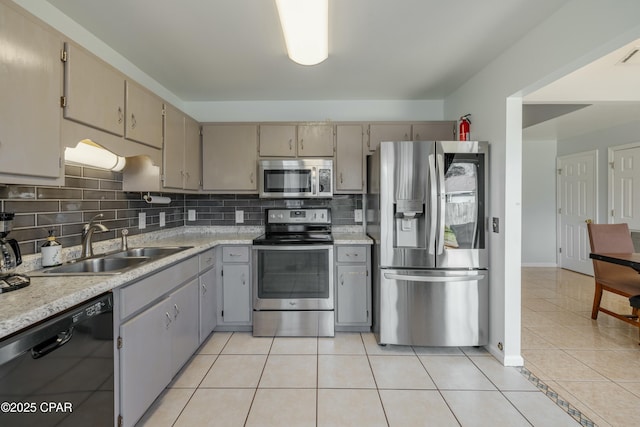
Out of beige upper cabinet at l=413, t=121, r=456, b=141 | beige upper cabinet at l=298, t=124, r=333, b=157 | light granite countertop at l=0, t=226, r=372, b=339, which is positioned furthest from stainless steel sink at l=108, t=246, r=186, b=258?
beige upper cabinet at l=413, t=121, r=456, b=141

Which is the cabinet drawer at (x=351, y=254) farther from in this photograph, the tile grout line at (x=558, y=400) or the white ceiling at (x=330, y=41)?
the white ceiling at (x=330, y=41)

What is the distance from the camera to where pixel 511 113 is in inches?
84.8

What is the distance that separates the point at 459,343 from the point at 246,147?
2.69 m

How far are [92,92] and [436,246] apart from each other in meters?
2.50

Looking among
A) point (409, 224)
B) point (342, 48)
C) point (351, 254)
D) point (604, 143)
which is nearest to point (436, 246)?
point (409, 224)

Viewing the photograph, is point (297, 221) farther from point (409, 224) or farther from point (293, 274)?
point (409, 224)

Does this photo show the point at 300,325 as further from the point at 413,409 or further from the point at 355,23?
the point at 355,23

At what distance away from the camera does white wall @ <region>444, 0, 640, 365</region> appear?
165 cm

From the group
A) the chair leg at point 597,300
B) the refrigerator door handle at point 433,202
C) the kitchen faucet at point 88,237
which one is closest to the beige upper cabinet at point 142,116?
the kitchen faucet at point 88,237

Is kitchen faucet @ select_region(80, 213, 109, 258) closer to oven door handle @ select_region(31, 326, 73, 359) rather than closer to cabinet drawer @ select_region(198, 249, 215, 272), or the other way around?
cabinet drawer @ select_region(198, 249, 215, 272)

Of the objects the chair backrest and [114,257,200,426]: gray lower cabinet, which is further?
the chair backrest

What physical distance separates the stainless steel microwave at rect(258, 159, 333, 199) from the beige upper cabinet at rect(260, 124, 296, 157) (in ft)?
0.45

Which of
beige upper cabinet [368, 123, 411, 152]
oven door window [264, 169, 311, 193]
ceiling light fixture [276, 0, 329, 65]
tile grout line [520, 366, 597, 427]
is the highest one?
ceiling light fixture [276, 0, 329, 65]

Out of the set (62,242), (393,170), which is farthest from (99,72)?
(393,170)
